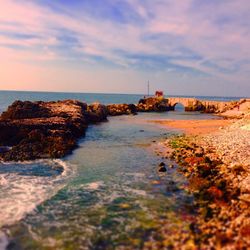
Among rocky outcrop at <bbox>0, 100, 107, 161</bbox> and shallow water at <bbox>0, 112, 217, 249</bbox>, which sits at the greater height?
rocky outcrop at <bbox>0, 100, 107, 161</bbox>

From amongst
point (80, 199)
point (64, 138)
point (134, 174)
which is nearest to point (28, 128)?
point (64, 138)

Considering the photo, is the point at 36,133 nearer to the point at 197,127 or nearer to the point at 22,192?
the point at 22,192

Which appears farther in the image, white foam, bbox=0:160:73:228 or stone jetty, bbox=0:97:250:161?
stone jetty, bbox=0:97:250:161

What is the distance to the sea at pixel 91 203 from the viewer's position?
14.9m

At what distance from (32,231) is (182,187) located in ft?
32.8

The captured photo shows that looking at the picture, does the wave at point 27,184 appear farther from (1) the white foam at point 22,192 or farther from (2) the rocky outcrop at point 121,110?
(2) the rocky outcrop at point 121,110

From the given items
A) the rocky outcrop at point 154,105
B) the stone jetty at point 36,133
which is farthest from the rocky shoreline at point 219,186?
the rocky outcrop at point 154,105

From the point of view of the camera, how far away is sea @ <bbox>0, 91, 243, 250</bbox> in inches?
586

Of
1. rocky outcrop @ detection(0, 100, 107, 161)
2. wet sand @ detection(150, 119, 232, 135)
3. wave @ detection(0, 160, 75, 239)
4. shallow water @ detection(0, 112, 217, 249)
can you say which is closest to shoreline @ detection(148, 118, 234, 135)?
wet sand @ detection(150, 119, 232, 135)

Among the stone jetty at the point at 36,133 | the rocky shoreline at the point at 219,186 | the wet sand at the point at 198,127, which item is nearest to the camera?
the rocky shoreline at the point at 219,186

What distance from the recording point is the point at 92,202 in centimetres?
1931

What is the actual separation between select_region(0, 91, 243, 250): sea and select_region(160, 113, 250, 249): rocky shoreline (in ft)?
2.76

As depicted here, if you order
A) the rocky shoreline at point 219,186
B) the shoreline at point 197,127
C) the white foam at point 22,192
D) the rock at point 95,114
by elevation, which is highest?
the rock at point 95,114

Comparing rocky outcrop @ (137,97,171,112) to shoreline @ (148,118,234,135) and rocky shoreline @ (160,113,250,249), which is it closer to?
shoreline @ (148,118,234,135)
